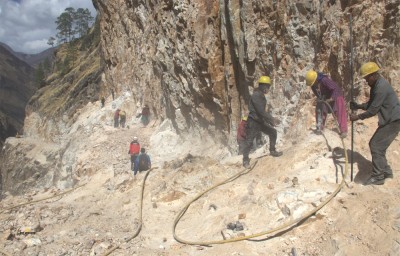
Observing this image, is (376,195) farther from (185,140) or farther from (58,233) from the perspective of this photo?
(185,140)

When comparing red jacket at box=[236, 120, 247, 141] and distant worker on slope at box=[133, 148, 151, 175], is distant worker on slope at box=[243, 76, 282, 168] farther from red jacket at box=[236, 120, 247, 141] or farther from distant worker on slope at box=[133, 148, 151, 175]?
distant worker on slope at box=[133, 148, 151, 175]

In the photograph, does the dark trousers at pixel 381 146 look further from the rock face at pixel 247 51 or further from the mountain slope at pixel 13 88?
the mountain slope at pixel 13 88

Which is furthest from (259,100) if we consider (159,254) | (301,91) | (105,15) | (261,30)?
(105,15)

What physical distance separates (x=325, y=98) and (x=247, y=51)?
121 inches

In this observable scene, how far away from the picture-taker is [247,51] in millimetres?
9805

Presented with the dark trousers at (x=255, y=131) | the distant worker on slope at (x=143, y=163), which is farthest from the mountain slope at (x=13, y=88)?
the dark trousers at (x=255, y=131)

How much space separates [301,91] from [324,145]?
182 centimetres

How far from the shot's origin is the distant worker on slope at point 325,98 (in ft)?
22.7

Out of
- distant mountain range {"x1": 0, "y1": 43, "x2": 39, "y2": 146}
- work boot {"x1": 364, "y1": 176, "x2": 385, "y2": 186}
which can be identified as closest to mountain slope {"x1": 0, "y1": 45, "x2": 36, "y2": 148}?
distant mountain range {"x1": 0, "y1": 43, "x2": 39, "y2": 146}

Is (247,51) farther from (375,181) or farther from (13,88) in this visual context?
(13,88)

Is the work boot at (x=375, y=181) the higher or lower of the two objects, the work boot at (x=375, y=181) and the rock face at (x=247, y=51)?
the lower

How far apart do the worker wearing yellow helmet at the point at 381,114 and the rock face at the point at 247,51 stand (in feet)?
5.97

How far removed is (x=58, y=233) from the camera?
695cm

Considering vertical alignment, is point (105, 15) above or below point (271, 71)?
above
